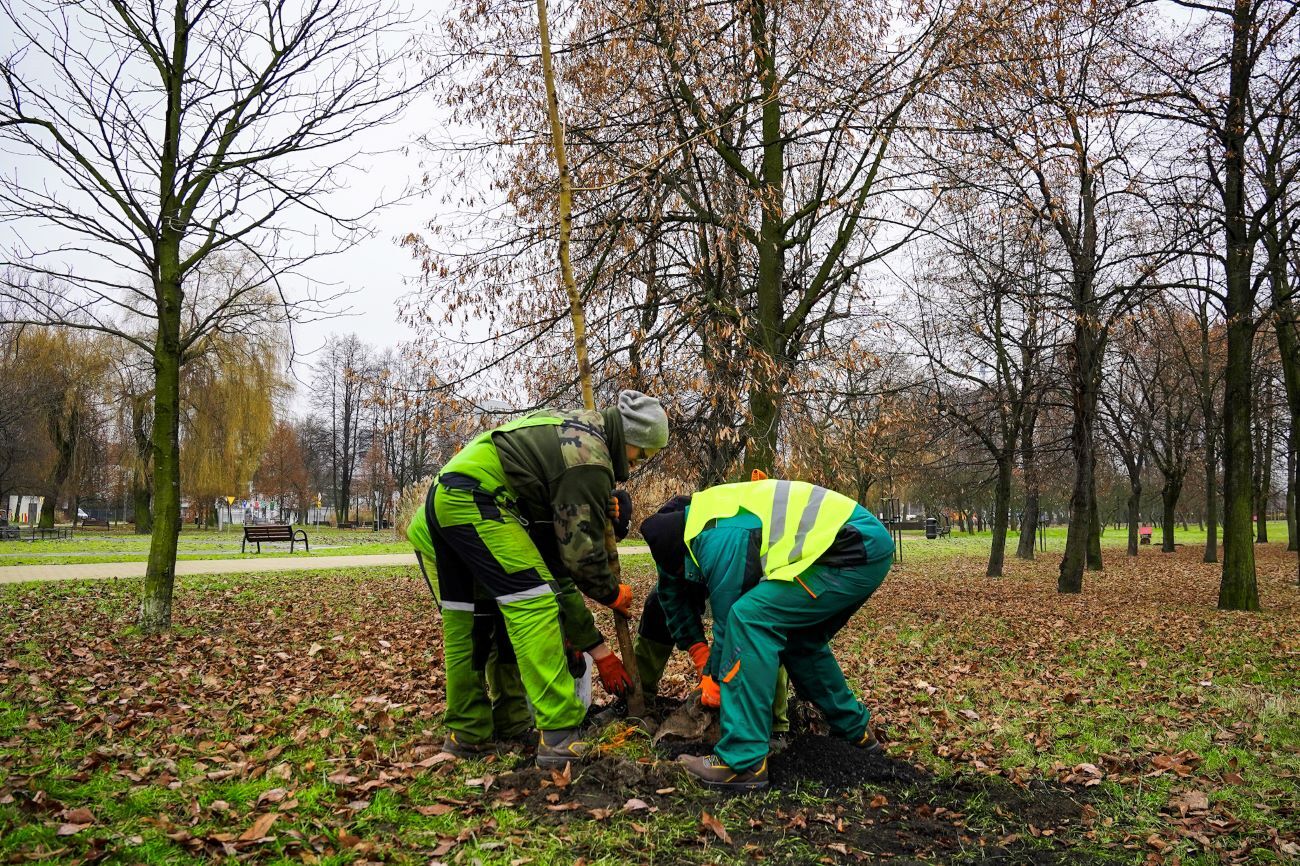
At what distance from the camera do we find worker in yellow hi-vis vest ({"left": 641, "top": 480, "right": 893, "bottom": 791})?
3912 mm

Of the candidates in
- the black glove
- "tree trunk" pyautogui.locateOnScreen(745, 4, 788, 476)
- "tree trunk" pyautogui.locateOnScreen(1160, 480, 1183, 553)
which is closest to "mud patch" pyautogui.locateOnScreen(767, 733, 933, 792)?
the black glove

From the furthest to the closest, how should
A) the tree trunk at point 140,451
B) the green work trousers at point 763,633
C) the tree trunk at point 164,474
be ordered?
the tree trunk at point 140,451 → the tree trunk at point 164,474 → the green work trousers at point 763,633

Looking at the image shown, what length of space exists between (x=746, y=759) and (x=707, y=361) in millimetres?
5971

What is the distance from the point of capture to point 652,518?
14.3ft

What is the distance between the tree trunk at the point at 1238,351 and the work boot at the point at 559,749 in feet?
38.7

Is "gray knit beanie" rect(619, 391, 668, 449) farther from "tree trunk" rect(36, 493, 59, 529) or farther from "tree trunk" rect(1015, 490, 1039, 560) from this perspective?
"tree trunk" rect(36, 493, 59, 529)

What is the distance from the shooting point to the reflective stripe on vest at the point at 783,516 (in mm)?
3943

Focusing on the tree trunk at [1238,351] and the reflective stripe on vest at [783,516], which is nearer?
the reflective stripe on vest at [783,516]

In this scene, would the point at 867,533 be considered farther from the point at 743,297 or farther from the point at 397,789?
the point at 743,297

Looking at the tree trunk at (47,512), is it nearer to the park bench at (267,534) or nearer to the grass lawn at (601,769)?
the park bench at (267,534)

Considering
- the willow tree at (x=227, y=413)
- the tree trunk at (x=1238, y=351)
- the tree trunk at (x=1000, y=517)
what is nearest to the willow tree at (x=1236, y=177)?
the tree trunk at (x=1238, y=351)

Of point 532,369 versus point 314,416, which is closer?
point 532,369

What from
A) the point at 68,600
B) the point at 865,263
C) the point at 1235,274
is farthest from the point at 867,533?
the point at 1235,274

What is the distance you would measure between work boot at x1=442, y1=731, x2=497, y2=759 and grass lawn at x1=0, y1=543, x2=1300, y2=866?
0.47 feet
